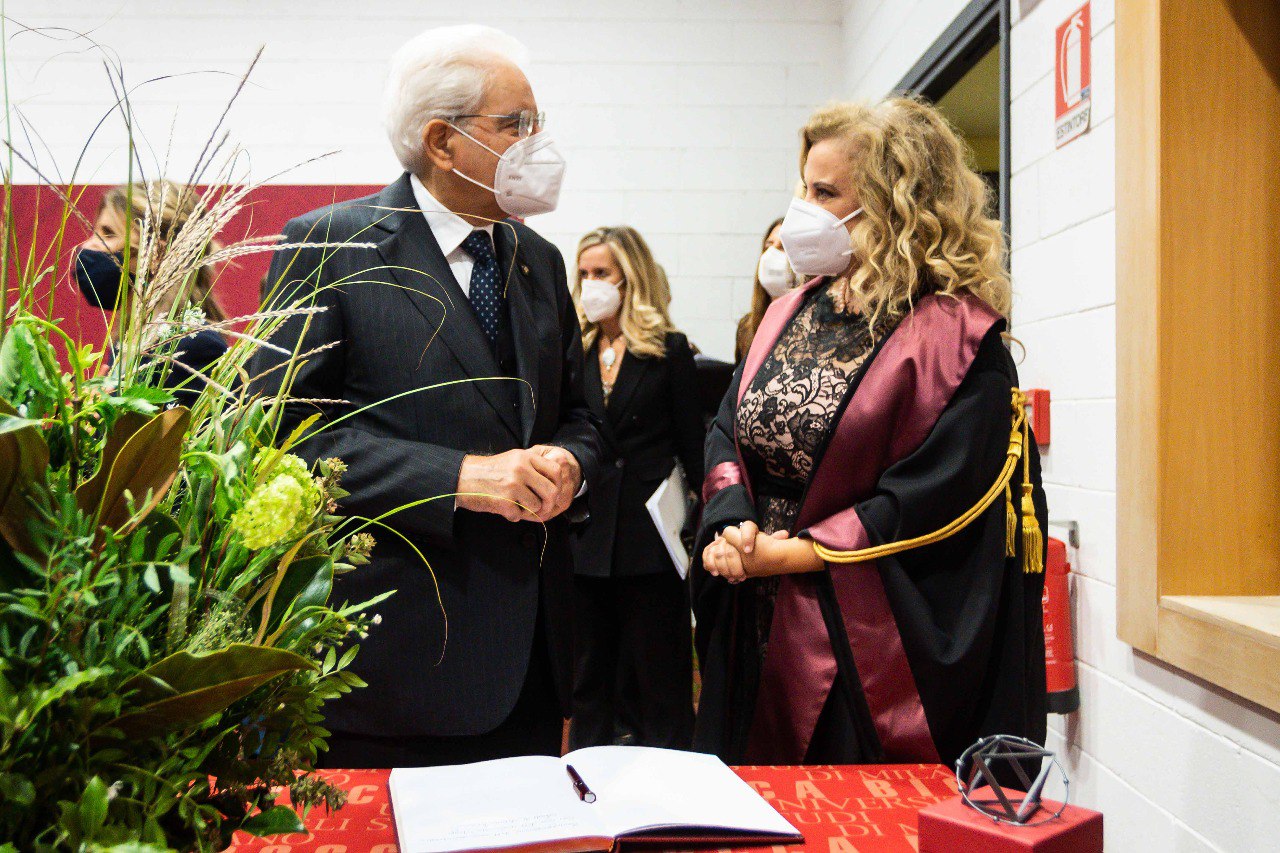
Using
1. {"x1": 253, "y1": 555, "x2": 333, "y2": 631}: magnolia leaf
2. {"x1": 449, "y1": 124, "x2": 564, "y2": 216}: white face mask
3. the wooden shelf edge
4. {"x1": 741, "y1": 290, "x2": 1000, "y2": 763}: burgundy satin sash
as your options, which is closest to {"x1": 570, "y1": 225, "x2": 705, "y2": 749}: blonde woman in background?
{"x1": 449, "y1": 124, "x2": 564, "y2": 216}: white face mask

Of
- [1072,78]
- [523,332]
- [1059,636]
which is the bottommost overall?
[1059,636]

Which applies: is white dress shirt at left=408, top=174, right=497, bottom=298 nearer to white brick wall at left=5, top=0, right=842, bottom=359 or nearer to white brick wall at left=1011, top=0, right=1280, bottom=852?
white brick wall at left=1011, top=0, right=1280, bottom=852

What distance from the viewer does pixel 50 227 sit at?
14.2 feet

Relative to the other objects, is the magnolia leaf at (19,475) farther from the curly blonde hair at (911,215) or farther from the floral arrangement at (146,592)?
the curly blonde hair at (911,215)

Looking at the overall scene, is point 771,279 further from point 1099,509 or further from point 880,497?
point 880,497

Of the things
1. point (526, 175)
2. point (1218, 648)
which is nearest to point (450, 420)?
point (526, 175)

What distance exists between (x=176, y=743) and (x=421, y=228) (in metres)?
1.05

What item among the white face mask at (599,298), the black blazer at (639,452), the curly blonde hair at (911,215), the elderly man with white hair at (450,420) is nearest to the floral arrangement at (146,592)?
the elderly man with white hair at (450,420)

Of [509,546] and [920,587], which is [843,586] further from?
[509,546]

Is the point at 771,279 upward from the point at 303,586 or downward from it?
upward

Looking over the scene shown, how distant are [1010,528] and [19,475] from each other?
4.33 feet

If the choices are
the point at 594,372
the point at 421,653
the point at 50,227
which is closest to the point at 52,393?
the point at 421,653

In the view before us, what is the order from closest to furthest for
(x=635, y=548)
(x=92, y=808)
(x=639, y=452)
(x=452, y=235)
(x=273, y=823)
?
(x=92, y=808)
(x=273, y=823)
(x=452, y=235)
(x=635, y=548)
(x=639, y=452)

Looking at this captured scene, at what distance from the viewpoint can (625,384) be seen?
3.19 m
